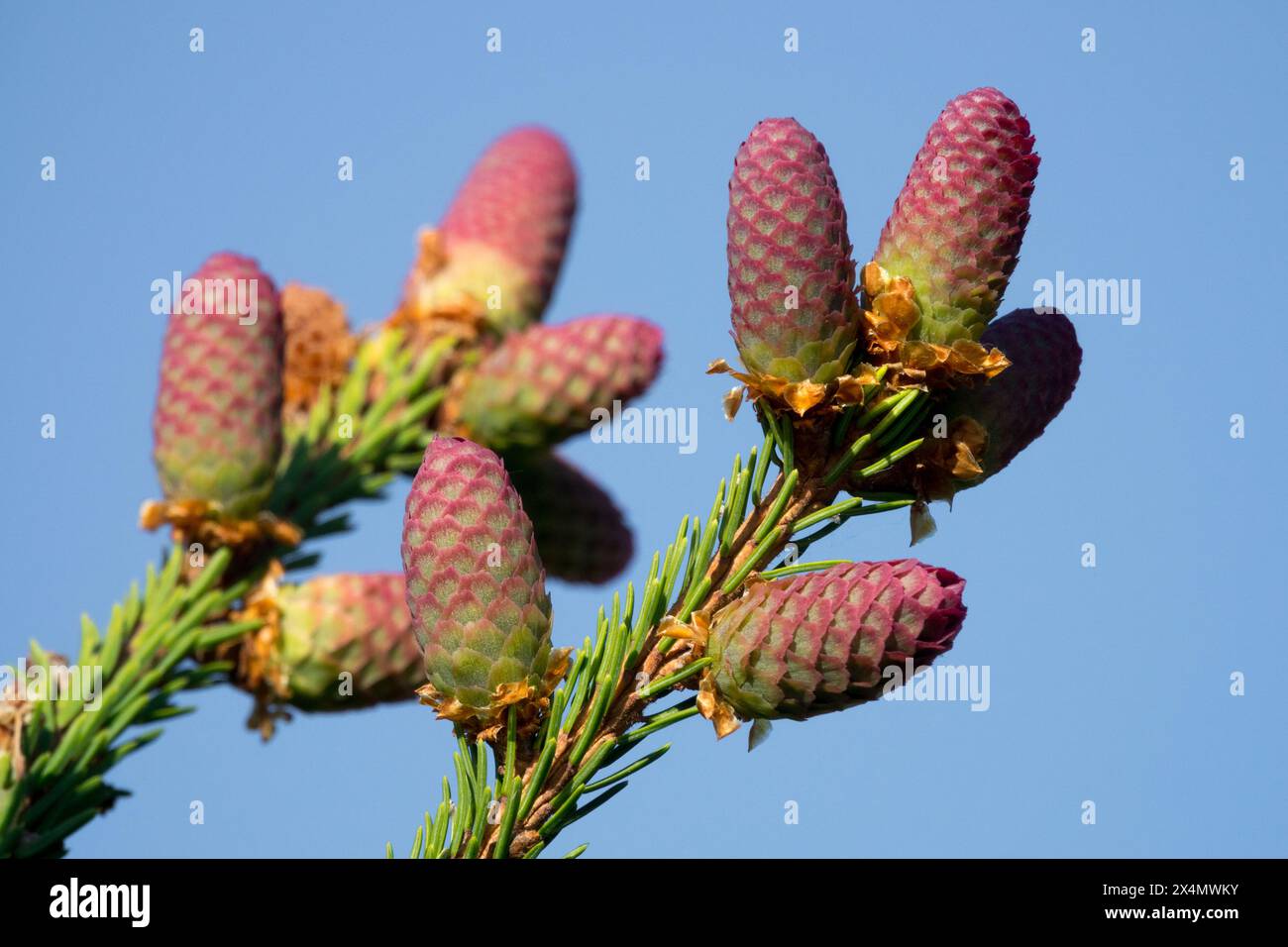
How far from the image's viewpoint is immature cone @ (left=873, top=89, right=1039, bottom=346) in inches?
67.4

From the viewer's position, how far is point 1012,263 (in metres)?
1.75

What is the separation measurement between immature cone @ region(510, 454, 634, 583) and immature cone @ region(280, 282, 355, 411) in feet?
1.44

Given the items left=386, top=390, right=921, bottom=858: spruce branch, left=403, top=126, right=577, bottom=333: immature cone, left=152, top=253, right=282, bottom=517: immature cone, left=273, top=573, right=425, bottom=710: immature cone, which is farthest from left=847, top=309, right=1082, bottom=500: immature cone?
left=403, top=126, right=577, bottom=333: immature cone

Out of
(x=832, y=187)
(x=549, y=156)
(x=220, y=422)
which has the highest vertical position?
(x=549, y=156)

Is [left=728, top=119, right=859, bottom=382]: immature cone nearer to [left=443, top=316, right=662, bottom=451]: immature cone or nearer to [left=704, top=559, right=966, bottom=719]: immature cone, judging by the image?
[left=704, top=559, right=966, bottom=719]: immature cone

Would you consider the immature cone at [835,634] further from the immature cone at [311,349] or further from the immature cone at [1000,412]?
the immature cone at [311,349]

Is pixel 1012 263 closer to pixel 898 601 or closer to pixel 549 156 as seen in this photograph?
pixel 898 601

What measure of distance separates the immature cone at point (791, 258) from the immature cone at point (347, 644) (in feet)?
3.16

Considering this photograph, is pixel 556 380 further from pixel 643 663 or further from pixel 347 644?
pixel 643 663

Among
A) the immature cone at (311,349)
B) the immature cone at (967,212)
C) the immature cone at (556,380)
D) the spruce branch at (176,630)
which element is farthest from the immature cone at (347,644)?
the immature cone at (967,212)

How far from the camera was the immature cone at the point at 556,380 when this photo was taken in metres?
2.73

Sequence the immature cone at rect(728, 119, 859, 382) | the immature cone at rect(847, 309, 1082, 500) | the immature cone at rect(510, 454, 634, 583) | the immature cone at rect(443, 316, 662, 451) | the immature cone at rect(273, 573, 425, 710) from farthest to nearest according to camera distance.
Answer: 1. the immature cone at rect(510, 454, 634, 583)
2. the immature cone at rect(443, 316, 662, 451)
3. the immature cone at rect(273, 573, 425, 710)
4. the immature cone at rect(847, 309, 1082, 500)
5. the immature cone at rect(728, 119, 859, 382)

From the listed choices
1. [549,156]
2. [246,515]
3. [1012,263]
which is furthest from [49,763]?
[549,156]
